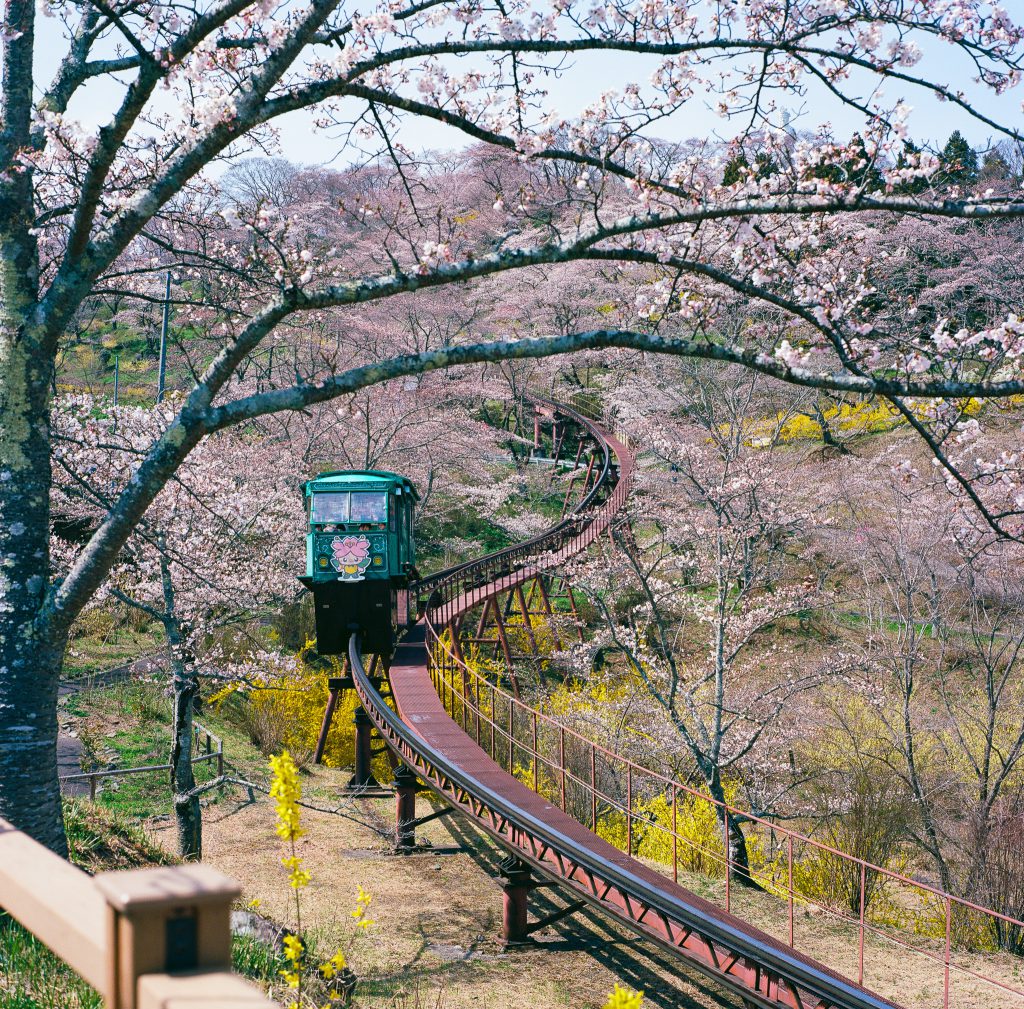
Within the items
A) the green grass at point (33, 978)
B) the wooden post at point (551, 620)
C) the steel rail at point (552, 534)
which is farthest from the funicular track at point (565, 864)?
the green grass at point (33, 978)

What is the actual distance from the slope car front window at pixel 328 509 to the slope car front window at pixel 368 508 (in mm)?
176

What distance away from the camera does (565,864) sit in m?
9.62

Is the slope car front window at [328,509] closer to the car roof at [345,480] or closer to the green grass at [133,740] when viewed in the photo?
the car roof at [345,480]

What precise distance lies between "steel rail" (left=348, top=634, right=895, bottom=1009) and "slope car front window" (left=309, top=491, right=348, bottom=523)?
5870 millimetres

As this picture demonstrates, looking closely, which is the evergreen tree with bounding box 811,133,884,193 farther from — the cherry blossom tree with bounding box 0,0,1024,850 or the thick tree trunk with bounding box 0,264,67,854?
the thick tree trunk with bounding box 0,264,67,854

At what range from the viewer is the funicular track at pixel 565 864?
24.0ft

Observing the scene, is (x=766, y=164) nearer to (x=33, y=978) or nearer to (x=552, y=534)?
(x=33, y=978)

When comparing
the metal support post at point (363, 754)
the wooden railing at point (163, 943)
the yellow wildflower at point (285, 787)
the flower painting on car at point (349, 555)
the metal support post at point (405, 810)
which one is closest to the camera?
the wooden railing at point (163, 943)

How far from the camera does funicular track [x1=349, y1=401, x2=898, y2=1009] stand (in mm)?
7316

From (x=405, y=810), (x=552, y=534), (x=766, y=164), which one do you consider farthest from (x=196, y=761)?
(x=552, y=534)

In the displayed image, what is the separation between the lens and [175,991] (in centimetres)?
136

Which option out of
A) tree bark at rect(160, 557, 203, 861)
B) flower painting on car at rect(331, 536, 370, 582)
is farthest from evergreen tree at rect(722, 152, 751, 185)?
flower painting on car at rect(331, 536, 370, 582)

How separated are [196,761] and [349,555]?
472cm

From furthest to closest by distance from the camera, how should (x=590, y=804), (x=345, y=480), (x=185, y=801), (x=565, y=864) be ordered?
(x=345, y=480), (x=590, y=804), (x=185, y=801), (x=565, y=864)
